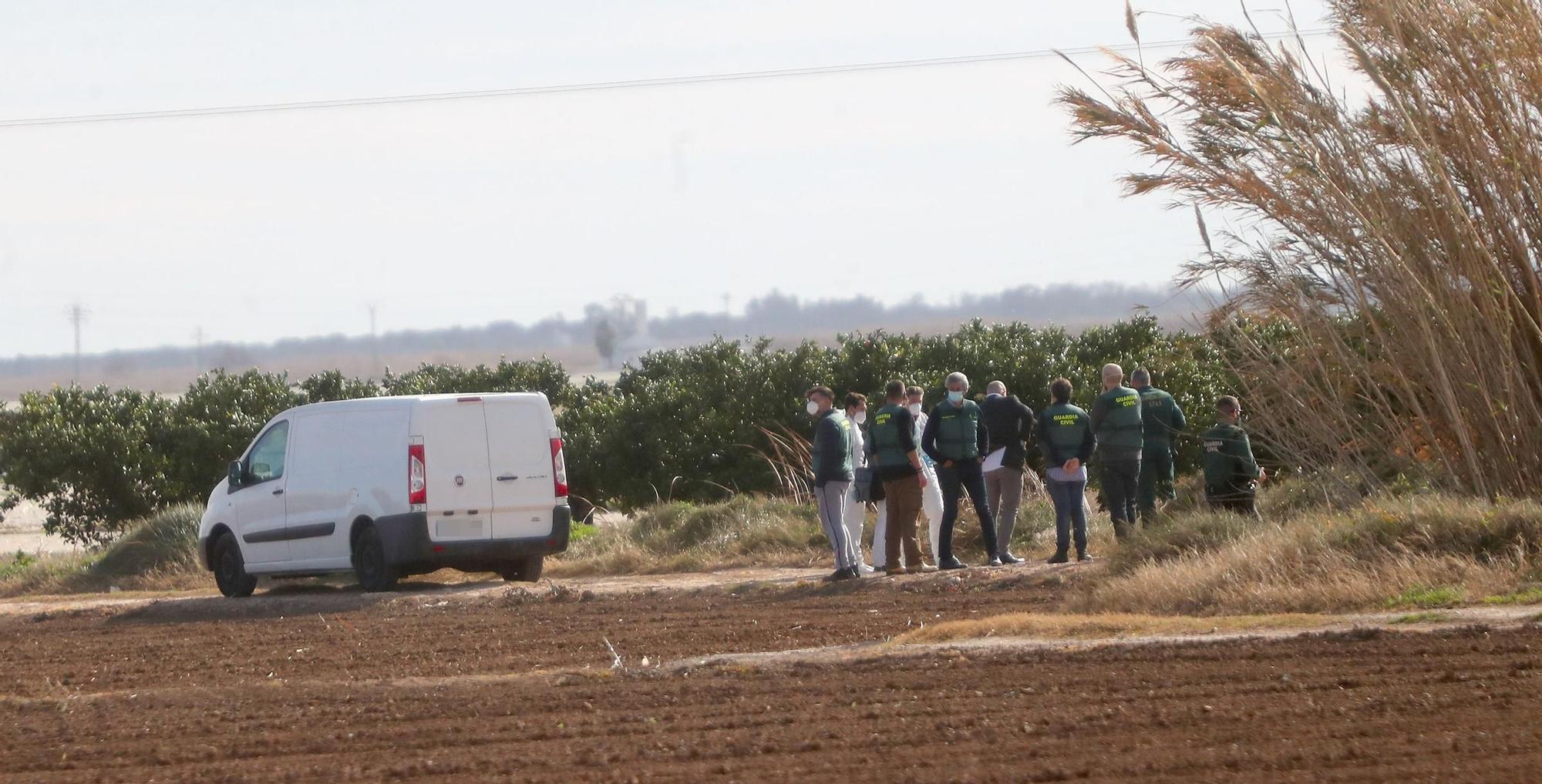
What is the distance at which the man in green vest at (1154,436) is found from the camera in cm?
1452

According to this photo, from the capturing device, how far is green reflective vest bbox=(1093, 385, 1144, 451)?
45.8 ft

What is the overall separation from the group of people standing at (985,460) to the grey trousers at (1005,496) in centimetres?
1

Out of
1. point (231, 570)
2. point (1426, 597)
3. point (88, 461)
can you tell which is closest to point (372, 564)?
point (231, 570)

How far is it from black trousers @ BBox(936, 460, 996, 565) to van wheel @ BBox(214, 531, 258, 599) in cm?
661

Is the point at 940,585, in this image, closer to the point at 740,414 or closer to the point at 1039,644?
the point at 1039,644

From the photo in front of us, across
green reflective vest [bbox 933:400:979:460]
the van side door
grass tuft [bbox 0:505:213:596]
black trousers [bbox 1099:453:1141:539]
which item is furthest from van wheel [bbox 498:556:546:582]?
black trousers [bbox 1099:453:1141:539]

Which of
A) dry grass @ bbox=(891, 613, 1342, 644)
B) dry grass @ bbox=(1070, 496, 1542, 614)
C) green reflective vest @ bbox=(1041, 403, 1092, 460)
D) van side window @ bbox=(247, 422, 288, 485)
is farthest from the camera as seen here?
van side window @ bbox=(247, 422, 288, 485)

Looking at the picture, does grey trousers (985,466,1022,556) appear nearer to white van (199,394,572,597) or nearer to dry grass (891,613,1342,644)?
white van (199,394,572,597)

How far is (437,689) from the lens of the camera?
27.5 ft

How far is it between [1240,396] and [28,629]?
34.5ft

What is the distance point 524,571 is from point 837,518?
3.77 metres

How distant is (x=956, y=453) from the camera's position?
13898mm

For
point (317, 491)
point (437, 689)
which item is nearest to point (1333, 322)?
point (437, 689)

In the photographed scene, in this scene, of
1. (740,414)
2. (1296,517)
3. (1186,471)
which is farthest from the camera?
(740,414)
